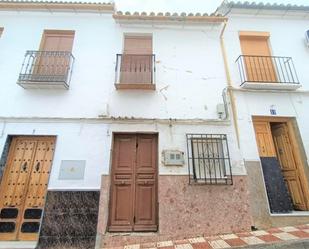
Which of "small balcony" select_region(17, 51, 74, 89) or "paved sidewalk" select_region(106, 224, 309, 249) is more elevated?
"small balcony" select_region(17, 51, 74, 89)

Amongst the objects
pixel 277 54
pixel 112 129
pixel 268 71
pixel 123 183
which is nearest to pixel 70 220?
pixel 123 183

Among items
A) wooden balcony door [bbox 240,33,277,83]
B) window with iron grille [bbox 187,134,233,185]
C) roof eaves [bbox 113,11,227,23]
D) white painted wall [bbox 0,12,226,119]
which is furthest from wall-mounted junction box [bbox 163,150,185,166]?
roof eaves [bbox 113,11,227,23]

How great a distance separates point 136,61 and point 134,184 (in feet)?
11.2

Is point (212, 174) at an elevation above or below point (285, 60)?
below

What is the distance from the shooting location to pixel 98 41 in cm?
609

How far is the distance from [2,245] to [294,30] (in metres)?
9.67

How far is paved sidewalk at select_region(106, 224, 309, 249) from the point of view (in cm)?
338

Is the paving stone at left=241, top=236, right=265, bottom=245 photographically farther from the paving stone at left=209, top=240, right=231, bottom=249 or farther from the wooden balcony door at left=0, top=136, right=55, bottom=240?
the wooden balcony door at left=0, top=136, right=55, bottom=240

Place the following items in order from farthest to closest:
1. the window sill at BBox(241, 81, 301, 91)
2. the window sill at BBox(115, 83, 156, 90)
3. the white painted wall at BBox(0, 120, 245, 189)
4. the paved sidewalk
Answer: the window sill at BBox(241, 81, 301, 91) → the window sill at BBox(115, 83, 156, 90) → the white painted wall at BBox(0, 120, 245, 189) → the paved sidewalk

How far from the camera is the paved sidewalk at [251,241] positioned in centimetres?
338

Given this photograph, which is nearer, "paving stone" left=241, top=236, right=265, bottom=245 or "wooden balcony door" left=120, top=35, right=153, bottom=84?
"paving stone" left=241, top=236, right=265, bottom=245

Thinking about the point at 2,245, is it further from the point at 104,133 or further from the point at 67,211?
the point at 104,133

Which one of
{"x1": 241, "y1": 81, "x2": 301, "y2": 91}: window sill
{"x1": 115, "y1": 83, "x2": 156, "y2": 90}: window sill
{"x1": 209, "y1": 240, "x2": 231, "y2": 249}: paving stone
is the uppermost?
{"x1": 241, "y1": 81, "x2": 301, "y2": 91}: window sill

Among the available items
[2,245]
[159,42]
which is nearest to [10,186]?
[2,245]
